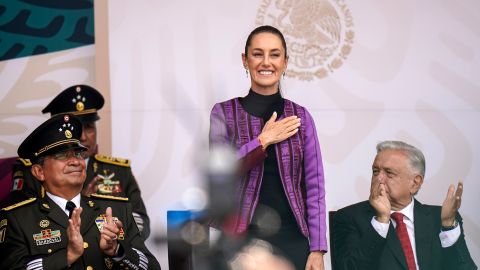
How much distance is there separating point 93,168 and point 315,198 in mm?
1479

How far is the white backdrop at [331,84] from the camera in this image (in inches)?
187

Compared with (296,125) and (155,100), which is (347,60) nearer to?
(155,100)

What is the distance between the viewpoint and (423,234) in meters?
4.05

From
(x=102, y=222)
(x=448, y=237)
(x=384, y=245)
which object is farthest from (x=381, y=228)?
(x=102, y=222)

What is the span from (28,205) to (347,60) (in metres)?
2.50

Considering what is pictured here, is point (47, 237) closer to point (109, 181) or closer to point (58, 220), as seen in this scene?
point (58, 220)

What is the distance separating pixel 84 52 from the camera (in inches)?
201

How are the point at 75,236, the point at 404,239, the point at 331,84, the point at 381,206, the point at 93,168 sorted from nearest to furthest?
1. the point at 75,236
2. the point at 381,206
3. the point at 404,239
4. the point at 93,168
5. the point at 331,84

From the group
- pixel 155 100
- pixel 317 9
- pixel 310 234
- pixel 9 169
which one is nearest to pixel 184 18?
pixel 155 100

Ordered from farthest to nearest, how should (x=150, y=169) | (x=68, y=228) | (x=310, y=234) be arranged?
A: (x=150, y=169)
(x=310, y=234)
(x=68, y=228)

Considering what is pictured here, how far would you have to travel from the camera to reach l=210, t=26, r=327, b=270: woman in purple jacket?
3.15 m

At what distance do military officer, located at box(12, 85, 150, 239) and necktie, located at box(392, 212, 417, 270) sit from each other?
1.38 m

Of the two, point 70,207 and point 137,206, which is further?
point 137,206

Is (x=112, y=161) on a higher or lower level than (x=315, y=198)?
higher
